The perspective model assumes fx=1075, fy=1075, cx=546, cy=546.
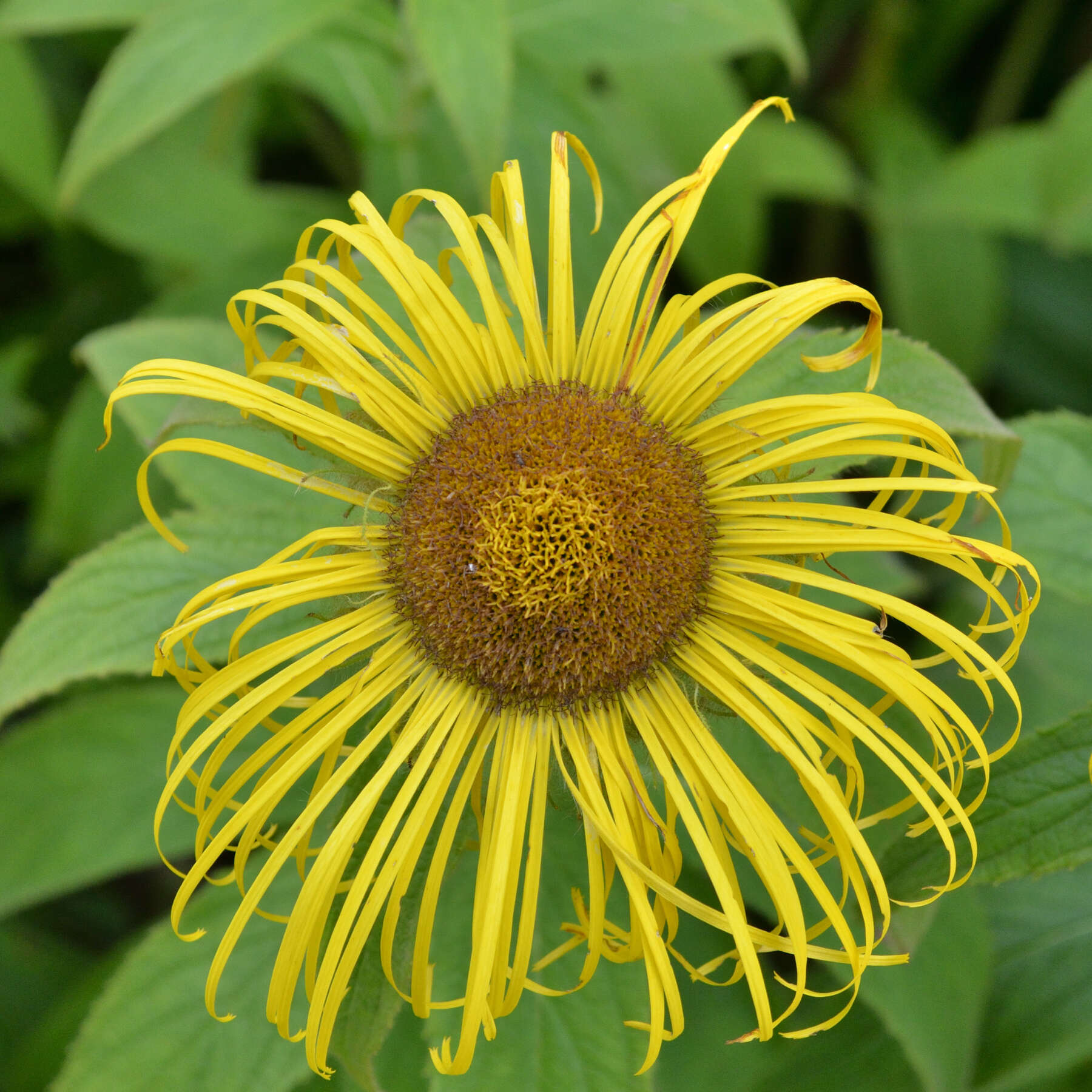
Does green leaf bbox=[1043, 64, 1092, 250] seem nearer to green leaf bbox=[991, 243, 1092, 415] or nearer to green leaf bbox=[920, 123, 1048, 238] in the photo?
green leaf bbox=[920, 123, 1048, 238]

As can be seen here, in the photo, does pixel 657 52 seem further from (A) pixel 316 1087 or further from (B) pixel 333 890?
(A) pixel 316 1087

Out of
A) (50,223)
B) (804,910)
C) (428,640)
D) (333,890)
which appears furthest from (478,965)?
(50,223)

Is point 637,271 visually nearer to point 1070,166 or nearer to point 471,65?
point 471,65

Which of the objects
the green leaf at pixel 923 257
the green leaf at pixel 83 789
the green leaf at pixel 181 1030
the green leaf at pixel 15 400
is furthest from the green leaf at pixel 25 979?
the green leaf at pixel 923 257

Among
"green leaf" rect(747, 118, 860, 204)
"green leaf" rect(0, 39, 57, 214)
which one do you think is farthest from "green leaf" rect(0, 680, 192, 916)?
"green leaf" rect(747, 118, 860, 204)

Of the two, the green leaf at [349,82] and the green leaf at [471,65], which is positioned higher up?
the green leaf at [471,65]

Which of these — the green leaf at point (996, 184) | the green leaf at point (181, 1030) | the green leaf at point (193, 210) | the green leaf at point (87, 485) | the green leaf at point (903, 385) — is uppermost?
the green leaf at point (903, 385)

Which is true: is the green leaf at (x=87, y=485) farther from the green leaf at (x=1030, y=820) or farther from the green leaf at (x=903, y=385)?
the green leaf at (x=1030, y=820)
